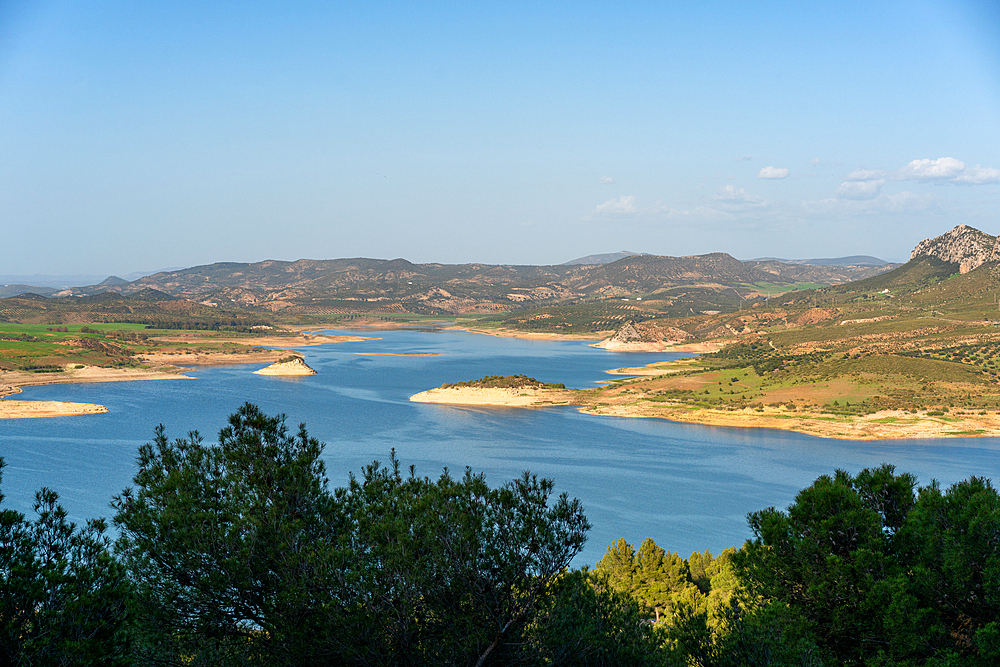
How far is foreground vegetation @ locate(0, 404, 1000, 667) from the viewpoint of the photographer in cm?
1285

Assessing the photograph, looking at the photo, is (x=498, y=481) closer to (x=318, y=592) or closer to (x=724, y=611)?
(x=724, y=611)

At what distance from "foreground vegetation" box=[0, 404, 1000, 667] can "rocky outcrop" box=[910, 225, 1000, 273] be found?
177832 mm

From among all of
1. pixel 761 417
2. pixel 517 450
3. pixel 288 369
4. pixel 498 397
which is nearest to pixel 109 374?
pixel 288 369

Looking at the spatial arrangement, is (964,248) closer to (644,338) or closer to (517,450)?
(644,338)

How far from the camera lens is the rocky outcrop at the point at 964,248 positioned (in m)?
169

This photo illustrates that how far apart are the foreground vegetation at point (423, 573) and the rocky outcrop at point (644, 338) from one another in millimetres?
163059

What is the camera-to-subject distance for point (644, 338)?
18312 centimetres

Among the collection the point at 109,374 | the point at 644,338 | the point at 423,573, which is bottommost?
the point at 109,374

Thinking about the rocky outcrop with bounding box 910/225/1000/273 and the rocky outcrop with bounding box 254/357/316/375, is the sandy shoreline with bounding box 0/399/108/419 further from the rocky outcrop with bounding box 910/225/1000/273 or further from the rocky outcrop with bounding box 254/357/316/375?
the rocky outcrop with bounding box 910/225/1000/273

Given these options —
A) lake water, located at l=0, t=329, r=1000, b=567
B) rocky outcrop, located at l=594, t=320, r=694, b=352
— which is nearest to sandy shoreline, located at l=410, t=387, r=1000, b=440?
lake water, located at l=0, t=329, r=1000, b=567

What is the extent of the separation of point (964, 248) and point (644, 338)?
263ft

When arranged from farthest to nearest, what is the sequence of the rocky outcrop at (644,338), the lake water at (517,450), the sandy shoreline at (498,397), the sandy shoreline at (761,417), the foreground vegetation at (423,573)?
1. the rocky outcrop at (644,338)
2. the sandy shoreline at (498,397)
3. the sandy shoreline at (761,417)
4. the lake water at (517,450)
5. the foreground vegetation at (423,573)

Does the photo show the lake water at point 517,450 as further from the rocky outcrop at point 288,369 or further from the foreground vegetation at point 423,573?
the foreground vegetation at point 423,573

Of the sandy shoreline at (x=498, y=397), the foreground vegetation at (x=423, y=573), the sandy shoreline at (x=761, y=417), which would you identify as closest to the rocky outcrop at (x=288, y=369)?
the sandy shoreline at (x=498, y=397)
